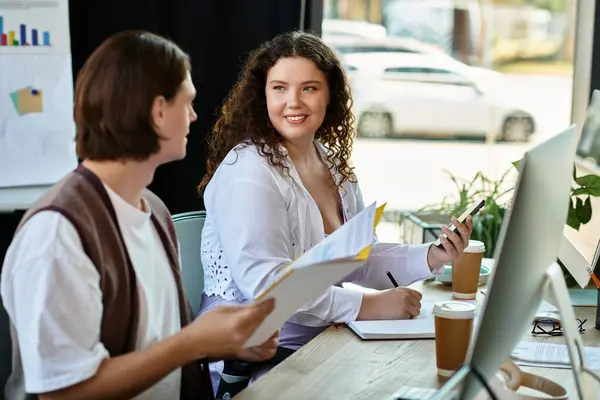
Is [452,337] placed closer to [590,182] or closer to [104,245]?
Result: [104,245]

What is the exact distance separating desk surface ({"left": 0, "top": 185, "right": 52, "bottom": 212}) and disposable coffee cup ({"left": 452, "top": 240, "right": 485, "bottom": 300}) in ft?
4.55

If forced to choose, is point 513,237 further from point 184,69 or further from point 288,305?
point 184,69

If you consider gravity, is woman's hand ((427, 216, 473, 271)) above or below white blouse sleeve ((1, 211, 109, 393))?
below

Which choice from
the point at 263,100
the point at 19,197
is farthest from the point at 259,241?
the point at 19,197

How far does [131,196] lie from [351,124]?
1.21m

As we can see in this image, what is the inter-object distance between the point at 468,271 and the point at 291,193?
1.58 feet

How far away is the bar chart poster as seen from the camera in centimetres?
315

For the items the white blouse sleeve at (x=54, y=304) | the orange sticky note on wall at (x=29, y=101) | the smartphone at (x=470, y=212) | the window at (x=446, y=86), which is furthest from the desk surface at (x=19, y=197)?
the white blouse sleeve at (x=54, y=304)

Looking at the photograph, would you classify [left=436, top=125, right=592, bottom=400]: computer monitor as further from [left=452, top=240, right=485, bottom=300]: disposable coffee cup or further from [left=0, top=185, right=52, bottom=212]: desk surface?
[left=0, top=185, right=52, bottom=212]: desk surface

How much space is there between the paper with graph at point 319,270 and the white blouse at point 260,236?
607 mm

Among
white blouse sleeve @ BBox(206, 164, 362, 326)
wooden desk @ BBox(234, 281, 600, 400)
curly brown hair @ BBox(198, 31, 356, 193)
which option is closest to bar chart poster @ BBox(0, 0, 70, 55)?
curly brown hair @ BBox(198, 31, 356, 193)

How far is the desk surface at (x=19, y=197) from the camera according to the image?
3.04 meters

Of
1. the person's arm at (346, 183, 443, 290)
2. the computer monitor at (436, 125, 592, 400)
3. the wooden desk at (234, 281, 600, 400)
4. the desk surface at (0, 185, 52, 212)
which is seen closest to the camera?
the computer monitor at (436, 125, 592, 400)

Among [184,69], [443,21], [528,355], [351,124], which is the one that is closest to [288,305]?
[184,69]
